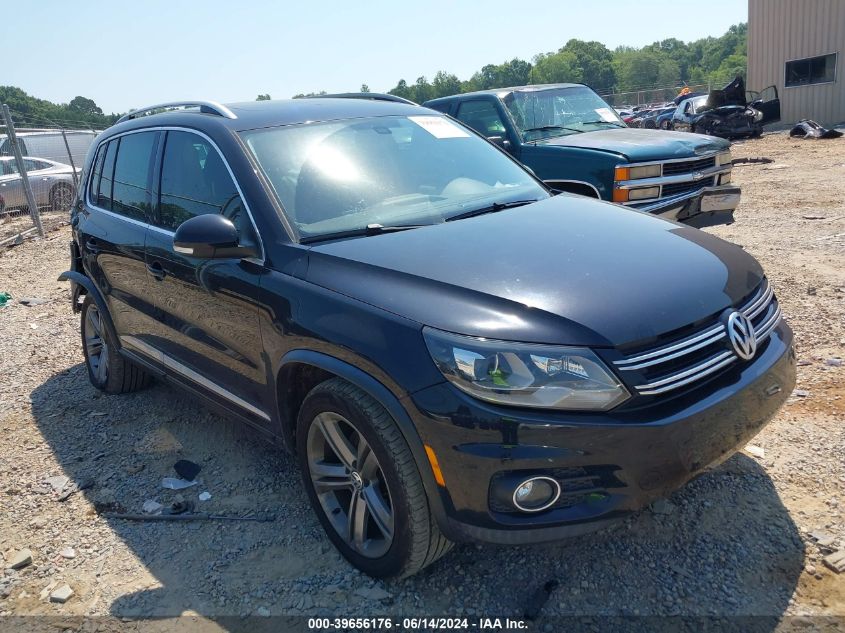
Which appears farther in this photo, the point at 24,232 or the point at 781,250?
the point at 24,232

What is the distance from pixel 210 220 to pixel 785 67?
27.8 meters

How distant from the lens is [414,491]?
8.02ft

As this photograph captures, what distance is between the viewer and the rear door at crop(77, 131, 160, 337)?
405cm

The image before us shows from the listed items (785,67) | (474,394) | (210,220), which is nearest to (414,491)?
(474,394)

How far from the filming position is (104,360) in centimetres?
505

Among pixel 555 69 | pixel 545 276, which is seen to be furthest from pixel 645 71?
pixel 545 276

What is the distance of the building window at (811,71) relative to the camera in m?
23.7

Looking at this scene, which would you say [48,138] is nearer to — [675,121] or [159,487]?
[159,487]

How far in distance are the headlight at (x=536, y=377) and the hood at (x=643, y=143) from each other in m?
4.89

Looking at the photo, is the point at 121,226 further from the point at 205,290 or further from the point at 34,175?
the point at 34,175

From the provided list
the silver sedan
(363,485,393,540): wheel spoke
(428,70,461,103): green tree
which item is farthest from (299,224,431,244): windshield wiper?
(428,70,461,103): green tree

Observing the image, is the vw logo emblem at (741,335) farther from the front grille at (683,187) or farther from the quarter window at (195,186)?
the front grille at (683,187)

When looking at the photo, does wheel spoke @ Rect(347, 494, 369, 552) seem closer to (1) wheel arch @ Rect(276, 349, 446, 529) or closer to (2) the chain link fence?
(1) wheel arch @ Rect(276, 349, 446, 529)

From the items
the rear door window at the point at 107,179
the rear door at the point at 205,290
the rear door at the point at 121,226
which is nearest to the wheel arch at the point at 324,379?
the rear door at the point at 205,290
